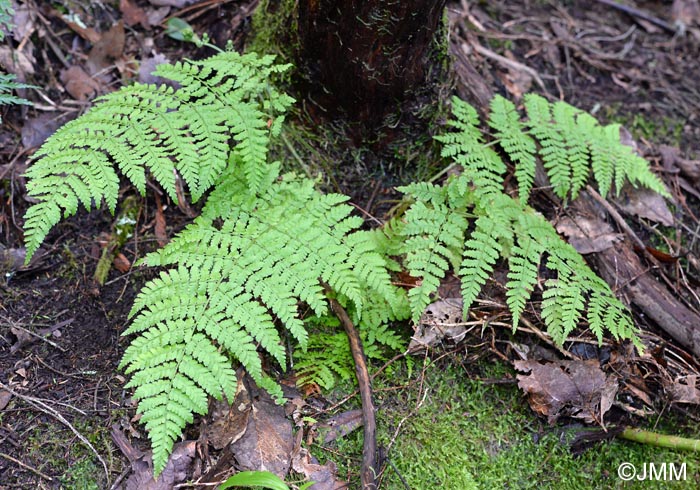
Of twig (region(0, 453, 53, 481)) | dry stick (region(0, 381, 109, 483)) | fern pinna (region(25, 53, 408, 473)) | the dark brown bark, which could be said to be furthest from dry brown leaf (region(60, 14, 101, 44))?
twig (region(0, 453, 53, 481))

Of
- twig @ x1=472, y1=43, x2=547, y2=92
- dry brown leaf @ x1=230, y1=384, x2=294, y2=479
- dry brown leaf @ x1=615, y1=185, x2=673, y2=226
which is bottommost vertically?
dry brown leaf @ x1=230, y1=384, x2=294, y2=479

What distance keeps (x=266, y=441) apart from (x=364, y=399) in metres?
0.54

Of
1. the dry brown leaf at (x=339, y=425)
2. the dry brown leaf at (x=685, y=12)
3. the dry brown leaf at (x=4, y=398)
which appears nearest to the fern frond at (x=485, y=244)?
the dry brown leaf at (x=339, y=425)

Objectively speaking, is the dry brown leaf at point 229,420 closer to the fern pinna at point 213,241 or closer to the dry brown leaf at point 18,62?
the fern pinna at point 213,241

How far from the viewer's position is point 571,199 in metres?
3.75

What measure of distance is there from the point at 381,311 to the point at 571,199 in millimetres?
1515

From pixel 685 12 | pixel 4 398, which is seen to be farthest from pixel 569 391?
pixel 685 12

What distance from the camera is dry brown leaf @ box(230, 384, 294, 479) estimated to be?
279 cm

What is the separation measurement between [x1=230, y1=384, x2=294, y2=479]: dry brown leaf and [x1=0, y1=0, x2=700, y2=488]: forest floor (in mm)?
174

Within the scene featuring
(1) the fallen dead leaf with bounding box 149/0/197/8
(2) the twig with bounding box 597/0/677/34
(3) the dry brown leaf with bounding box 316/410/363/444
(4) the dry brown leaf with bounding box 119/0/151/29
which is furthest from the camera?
(2) the twig with bounding box 597/0/677/34

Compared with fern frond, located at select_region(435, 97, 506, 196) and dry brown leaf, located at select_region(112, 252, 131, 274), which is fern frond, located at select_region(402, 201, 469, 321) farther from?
dry brown leaf, located at select_region(112, 252, 131, 274)

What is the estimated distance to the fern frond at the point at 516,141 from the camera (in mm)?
3535

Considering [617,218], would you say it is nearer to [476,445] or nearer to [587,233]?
[587,233]

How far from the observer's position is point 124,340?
10.1 ft
